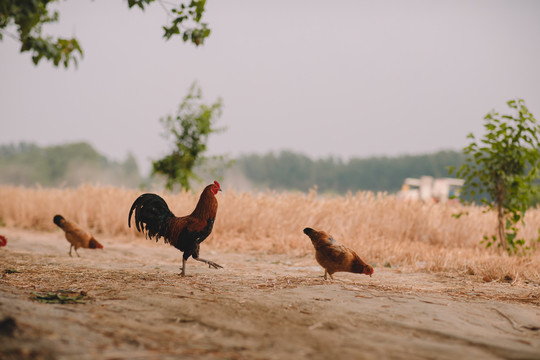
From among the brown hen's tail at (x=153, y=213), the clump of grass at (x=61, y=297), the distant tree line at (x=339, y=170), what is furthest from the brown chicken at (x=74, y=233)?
the distant tree line at (x=339, y=170)

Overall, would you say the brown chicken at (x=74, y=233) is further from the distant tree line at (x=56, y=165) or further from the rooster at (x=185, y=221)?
the distant tree line at (x=56, y=165)

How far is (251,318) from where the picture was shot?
10.7 ft

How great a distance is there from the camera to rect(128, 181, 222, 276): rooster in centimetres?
520

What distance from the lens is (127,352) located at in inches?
95.1

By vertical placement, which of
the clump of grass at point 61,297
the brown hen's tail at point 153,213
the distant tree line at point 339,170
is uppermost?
the distant tree line at point 339,170

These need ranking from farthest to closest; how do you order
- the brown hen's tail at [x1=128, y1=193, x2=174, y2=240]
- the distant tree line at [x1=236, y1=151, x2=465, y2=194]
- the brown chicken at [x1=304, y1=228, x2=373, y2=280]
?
1. the distant tree line at [x1=236, y1=151, x2=465, y2=194]
2. the brown hen's tail at [x1=128, y1=193, x2=174, y2=240]
3. the brown chicken at [x1=304, y1=228, x2=373, y2=280]

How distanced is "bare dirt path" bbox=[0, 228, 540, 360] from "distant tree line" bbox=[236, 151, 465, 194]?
5302 cm

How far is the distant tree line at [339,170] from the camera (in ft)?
191

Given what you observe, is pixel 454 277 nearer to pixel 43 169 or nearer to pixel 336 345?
pixel 336 345

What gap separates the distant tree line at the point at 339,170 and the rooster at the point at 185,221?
5237 cm

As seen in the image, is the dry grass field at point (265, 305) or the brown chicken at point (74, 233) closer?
the dry grass field at point (265, 305)

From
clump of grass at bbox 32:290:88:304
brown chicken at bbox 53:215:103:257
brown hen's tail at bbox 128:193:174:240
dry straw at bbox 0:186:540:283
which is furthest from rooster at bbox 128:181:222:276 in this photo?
dry straw at bbox 0:186:540:283

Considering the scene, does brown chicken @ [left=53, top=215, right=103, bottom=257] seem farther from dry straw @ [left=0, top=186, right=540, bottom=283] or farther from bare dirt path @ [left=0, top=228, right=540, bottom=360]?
dry straw @ [left=0, top=186, right=540, bottom=283]

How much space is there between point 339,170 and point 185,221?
5722 centimetres
